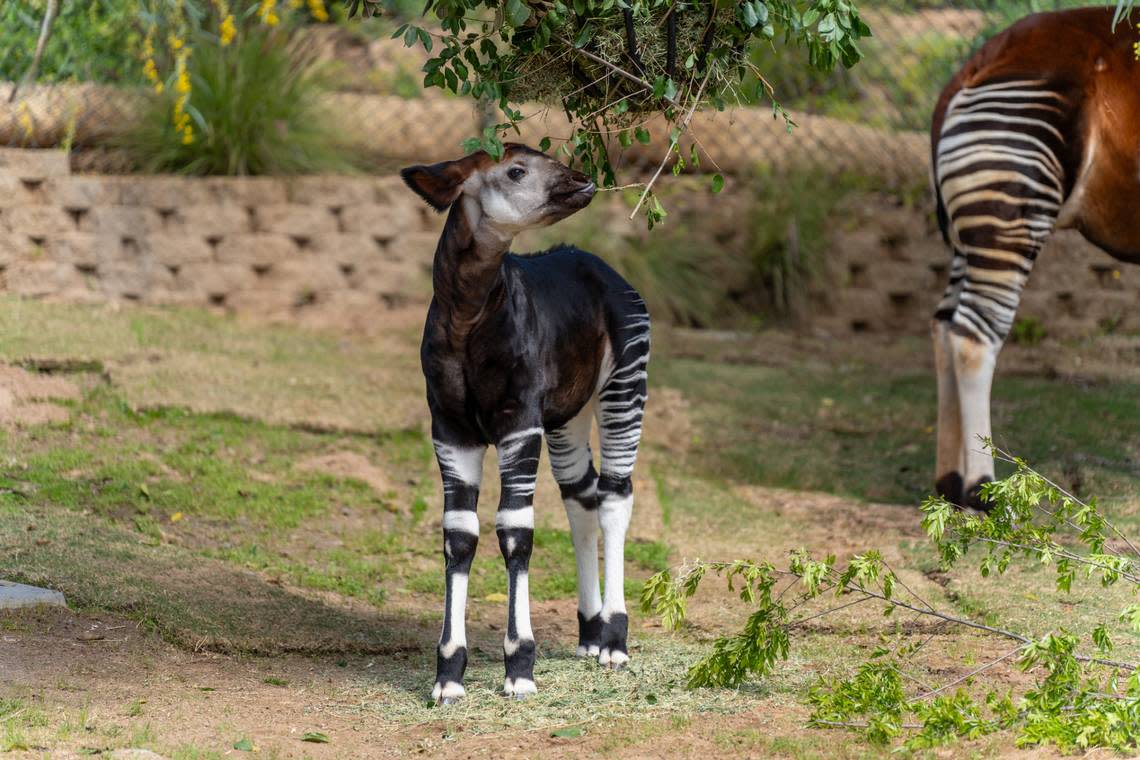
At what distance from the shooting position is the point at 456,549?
487 cm

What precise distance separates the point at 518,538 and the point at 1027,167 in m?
3.59

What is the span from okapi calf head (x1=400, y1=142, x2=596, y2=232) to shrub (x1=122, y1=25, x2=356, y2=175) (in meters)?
6.75

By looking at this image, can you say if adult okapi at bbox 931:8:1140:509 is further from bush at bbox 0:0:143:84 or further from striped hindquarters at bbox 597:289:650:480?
bush at bbox 0:0:143:84

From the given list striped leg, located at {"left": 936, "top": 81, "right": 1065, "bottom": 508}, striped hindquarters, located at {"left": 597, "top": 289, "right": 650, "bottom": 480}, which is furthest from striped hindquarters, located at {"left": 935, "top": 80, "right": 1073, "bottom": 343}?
striped hindquarters, located at {"left": 597, "top": 289, "right": 650, "bottom": 480}

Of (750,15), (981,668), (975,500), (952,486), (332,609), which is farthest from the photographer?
(952,486)

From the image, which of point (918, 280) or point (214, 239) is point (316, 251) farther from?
point (918, 280)

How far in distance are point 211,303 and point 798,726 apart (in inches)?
310

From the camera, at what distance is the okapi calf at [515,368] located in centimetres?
465

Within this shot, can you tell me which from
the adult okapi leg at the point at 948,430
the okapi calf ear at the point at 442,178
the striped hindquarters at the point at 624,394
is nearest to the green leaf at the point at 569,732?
the striped hindquarters at the point at 624,394

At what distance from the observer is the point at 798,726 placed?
14.5 feet

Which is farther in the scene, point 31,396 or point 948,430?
point 31,396

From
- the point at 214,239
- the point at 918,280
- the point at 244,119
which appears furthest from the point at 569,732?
the point at 918,280

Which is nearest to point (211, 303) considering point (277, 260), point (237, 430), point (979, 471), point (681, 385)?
point (277, 260)

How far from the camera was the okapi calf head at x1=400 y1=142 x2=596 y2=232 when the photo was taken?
4.59 m
